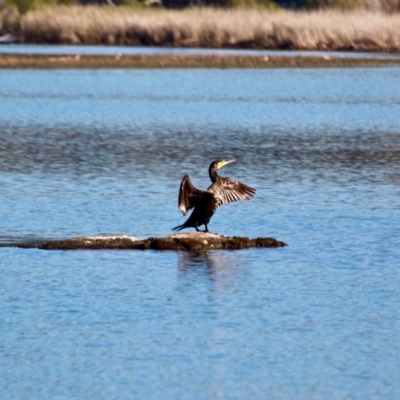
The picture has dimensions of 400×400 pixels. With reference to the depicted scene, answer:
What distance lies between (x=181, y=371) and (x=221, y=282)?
8.94 ft

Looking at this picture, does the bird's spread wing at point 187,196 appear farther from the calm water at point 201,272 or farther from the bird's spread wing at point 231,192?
the calm water at point 201,272

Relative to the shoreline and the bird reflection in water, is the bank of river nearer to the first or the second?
the shoreline

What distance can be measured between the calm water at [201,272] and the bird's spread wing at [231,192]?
0.58m

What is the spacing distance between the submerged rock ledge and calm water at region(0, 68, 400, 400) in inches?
3.8

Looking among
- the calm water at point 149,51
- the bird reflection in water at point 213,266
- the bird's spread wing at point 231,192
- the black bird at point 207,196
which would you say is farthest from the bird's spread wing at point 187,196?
the calm water at point 149,51

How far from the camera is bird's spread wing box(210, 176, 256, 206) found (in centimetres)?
1375

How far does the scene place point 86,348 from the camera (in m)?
10.2

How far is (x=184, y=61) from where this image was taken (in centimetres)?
4450

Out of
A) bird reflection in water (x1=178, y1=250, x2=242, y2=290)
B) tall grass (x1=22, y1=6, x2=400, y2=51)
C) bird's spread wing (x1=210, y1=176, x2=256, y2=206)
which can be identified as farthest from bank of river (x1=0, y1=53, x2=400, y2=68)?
bird reflection in water (x1=178, y1=250, x2=242, y2=290)

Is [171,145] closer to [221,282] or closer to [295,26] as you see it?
[221,282]

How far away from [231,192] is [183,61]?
101 feet

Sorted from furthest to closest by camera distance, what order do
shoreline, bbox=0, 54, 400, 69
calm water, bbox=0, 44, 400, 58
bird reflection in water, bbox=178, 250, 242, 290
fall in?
1. calm water, bbox=0, 44, 400, 58
2. shoreline, bbox=0, 54, 400, 69
3. bird reflection in water, bbox=178, 250, 242, 290

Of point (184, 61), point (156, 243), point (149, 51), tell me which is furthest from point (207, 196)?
point (149, 51)

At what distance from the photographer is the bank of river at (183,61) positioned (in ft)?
144
